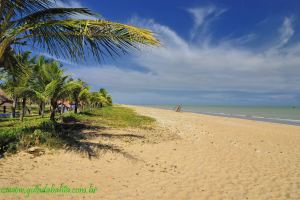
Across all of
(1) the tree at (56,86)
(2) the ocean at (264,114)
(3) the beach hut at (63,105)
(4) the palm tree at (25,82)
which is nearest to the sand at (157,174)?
(4) the palm tree at (25,82)

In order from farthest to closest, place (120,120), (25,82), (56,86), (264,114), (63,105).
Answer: (264,114) < (63,105) < (120,120) < (25,82) < (56,86)

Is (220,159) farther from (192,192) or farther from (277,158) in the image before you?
(192,192)

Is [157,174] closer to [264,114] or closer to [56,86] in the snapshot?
[56,86]

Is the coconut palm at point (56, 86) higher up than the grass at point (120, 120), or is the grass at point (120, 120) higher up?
the coconut palm at point (56, 86)

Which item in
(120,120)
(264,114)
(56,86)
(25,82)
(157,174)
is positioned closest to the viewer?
(157,174)

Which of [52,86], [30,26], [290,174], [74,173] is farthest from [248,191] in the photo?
[52,86]

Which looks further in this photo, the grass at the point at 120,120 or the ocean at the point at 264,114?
the ocean at the point at 264,114

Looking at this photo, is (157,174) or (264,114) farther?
(264,114)

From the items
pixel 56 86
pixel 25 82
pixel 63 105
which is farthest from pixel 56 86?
pixel 63 105

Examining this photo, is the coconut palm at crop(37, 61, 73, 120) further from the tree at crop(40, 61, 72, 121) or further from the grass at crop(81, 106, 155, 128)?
the grass at crop(81, 106, 155, 128)

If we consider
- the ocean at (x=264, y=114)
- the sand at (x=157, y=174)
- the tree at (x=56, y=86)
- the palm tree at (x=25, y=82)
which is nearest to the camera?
the sand at (x=157, y=174)

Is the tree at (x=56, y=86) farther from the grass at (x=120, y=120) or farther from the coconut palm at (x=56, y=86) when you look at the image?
the grass at (x=120, y=120)

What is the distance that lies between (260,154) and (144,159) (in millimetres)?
4266

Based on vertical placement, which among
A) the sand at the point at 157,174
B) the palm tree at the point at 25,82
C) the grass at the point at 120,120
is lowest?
the sand at the point at 157,174
